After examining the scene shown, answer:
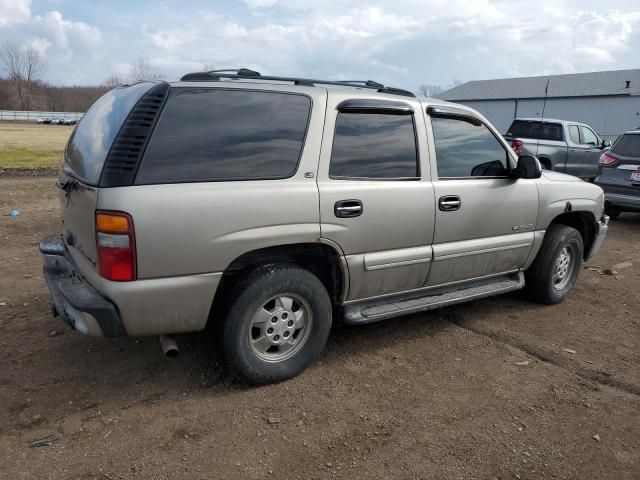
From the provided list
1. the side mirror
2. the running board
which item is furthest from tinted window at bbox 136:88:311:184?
the side mirror

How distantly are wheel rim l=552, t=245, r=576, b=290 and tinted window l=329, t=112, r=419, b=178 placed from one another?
2.08 metres

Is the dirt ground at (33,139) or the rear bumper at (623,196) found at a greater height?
the rear bumper at (623,196)

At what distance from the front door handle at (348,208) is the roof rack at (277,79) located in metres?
0.89

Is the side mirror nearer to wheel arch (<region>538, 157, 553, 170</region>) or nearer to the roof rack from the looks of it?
the roof rack

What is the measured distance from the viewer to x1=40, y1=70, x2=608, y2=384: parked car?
2881 millimetres

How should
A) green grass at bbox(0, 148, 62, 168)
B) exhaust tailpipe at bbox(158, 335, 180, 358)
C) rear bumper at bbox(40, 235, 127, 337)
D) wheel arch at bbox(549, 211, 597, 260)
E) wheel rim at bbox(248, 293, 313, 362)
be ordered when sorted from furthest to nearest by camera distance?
green grass at bbox(0, 148, 62, 168)
wheel arch at bbox(549, 211, 597, 260)
wheel rim at bbox(248, 293, 313, 362)
exhaust tailpipe at bbox(158, 335, 180, 358)
rear bumper at bbox(40, 235, 127, 337)

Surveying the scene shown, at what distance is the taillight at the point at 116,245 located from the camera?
2775 millimetres

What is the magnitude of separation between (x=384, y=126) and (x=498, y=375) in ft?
6.35

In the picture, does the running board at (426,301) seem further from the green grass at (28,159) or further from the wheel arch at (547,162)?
the green grass at (28,159)

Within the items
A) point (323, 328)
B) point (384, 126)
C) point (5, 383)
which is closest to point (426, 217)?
point (384, 126)

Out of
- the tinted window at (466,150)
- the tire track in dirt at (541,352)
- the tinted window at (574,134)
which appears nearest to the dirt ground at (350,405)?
the tire track in dirt at (541,352)

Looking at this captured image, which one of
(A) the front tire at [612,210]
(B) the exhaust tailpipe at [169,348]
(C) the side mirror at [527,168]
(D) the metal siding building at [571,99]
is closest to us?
(B) the exhaust tailpipe at [169,348]

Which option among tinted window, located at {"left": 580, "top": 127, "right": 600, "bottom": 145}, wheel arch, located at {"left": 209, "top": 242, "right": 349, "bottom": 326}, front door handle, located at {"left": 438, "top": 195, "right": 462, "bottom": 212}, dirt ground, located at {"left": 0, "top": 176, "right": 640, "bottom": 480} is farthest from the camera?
tinted window, located at {"left": 580, "top": 127, "right": 600, "bottom": 145}

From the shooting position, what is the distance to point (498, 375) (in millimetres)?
3713
